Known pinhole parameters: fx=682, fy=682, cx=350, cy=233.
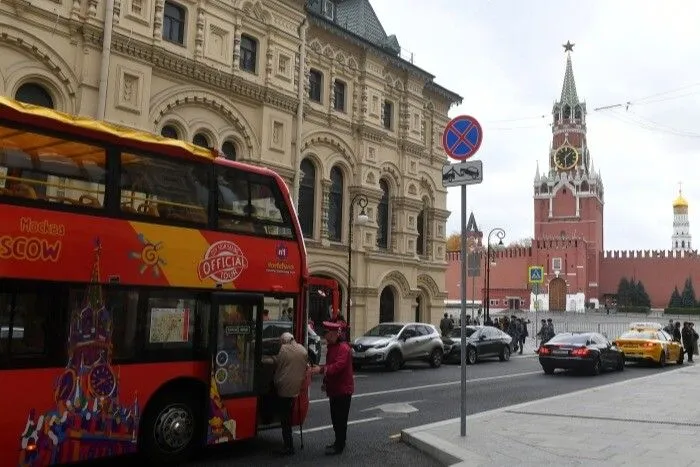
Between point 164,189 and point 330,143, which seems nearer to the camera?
point 164,189

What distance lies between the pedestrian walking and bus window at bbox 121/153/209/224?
204cm

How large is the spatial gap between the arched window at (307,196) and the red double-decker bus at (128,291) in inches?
667

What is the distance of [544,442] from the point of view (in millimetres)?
9273

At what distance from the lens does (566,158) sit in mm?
107438

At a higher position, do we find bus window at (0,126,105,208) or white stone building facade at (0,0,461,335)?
white stone building facade at (0,0,461,335)

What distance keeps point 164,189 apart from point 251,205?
145 centimetres

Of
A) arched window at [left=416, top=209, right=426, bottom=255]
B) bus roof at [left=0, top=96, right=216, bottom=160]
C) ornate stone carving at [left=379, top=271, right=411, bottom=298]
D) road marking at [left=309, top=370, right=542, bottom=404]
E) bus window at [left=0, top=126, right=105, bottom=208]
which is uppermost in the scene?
arched window at [left=416, top=209, right=426, bottom=255]

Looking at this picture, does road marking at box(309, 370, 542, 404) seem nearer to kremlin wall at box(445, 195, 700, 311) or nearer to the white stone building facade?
the white stone building facade

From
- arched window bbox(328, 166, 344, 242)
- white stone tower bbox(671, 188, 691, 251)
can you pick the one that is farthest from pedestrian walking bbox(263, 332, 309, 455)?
white stone tower bbox(671, 188, 691, 251)

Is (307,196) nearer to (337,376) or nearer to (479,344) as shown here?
(479,344)

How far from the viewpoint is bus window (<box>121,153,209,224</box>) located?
815 centimetres

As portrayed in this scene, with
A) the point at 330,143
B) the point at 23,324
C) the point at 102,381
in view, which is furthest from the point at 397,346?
the point at 23,324

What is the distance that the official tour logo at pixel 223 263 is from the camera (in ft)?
28.8

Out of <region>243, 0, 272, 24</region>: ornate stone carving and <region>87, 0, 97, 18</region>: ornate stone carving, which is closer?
<region>87, 0, 97, 18</region>: ornate stone carving
